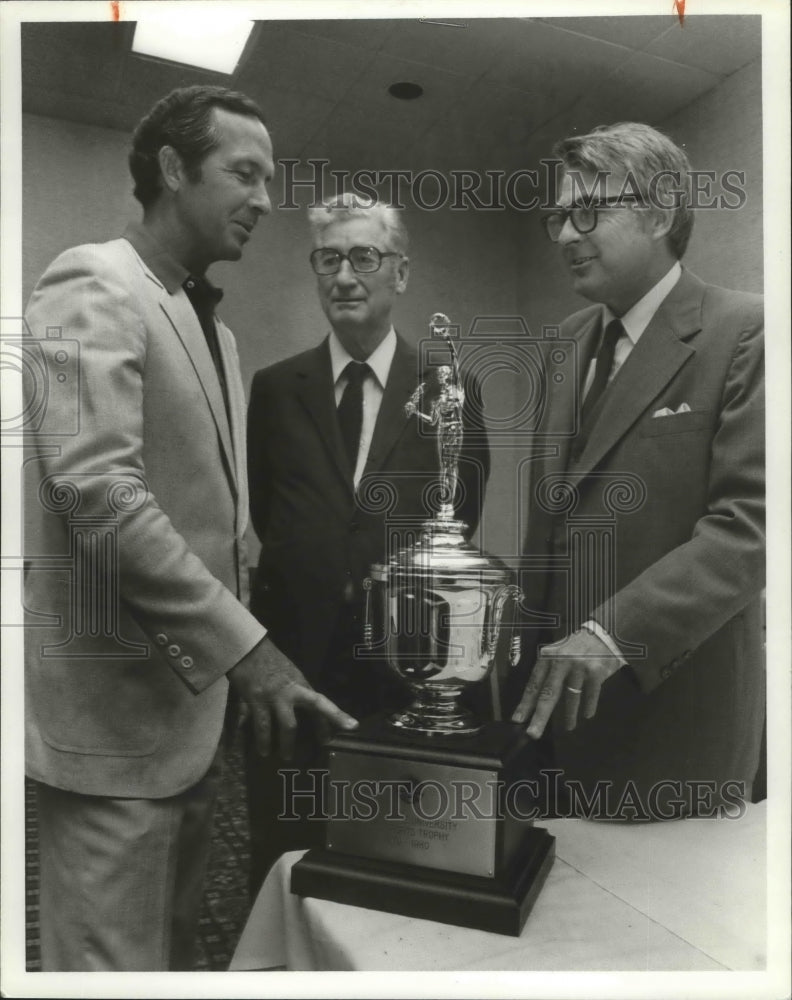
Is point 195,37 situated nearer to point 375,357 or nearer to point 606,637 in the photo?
point 375,357

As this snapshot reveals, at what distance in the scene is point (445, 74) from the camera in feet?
4.93

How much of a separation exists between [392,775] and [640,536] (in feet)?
1.89

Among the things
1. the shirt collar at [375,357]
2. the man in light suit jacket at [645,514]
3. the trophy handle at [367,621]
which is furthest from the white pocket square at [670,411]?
the trophy handle at [367,621]

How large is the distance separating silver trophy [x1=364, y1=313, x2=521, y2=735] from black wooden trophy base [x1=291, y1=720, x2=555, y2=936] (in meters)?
0.07

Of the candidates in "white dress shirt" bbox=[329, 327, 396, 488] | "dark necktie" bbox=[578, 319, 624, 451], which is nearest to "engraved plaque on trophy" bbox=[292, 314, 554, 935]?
"white dress shirt" bbox=[329, 327, 396, 488]

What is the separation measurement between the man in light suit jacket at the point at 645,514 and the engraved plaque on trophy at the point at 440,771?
0.13 meters

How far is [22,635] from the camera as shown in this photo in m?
1.48

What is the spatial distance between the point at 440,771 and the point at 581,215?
38.1 inches

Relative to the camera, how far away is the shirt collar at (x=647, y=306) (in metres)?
1.45

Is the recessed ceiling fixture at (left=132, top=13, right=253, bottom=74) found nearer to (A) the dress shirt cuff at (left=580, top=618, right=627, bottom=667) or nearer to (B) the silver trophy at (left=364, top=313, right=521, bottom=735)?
(B) the silver trophy at (left=364, top=313, right=521, bottom=735)

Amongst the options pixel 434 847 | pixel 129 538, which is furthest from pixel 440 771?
pixel 129 538

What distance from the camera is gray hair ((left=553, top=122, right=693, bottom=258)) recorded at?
1470 mm

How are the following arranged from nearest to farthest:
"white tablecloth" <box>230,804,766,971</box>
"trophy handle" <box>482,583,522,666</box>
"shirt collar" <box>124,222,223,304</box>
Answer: "white tablecloth" <box>230,804,766,971</box> → "trophy handle" <box>482,583,522,666</box> → "shirt collar" <box>124,222,223,304</box>

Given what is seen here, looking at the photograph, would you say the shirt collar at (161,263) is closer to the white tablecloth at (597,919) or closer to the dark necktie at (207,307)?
the dark necktie at (207,307)
